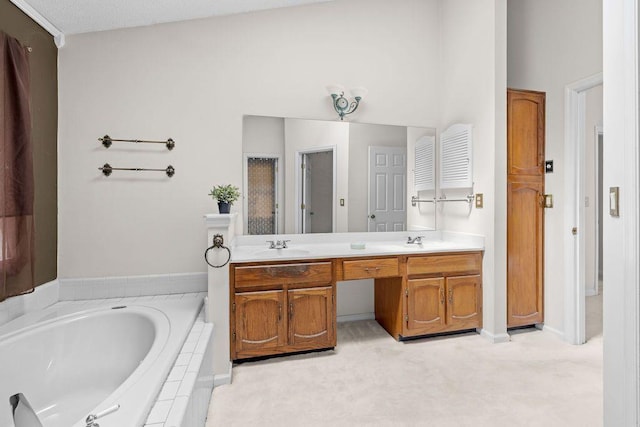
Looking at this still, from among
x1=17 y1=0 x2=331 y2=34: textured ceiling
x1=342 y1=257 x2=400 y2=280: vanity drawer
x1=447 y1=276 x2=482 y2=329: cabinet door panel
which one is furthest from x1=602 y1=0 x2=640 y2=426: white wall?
x1=17 y1=0 x2=331 y2=34: textured ceiling

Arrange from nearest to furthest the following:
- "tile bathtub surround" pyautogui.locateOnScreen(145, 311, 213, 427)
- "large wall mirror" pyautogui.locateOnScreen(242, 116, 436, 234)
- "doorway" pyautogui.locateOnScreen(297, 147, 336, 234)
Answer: "tile bathtub surround" pyautogui.locateOnScreen(145, 311, 213, 427) → "large wall mirror" pyautogui.locateOnScreen(242, 116, 436, 234) → "doorway" pyautogui.locateOnScreen(297, 147, 336, 234)

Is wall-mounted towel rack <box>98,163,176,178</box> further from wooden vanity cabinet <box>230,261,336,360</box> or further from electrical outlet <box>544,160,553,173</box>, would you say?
electrical outlet <box>544,160,553,173</box>

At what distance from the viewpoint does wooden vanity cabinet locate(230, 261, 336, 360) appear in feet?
7.27

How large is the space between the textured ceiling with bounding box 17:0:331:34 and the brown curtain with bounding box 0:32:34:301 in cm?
44

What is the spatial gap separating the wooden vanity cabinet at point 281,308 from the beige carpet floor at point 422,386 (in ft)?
0.46

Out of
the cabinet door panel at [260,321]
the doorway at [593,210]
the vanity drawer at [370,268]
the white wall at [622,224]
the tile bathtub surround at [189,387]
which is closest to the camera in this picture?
the white wall at [622,224]

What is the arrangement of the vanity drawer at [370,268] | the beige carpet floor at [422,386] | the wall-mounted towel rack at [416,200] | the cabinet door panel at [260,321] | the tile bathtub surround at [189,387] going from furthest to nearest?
1. the wall-mounted towel rack at [416,200]
2. the vanity drawer at [370,268]
3. the cabinet door panel at [260,321]
4. the beige carpet floor at [422,386]
5. the tile bathtub surround at [189,387]

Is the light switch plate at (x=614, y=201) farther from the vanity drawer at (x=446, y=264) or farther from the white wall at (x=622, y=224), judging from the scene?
the vanity drawer at (x=446, y=264)

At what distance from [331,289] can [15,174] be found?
6.68 ft

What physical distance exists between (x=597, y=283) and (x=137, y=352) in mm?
4878

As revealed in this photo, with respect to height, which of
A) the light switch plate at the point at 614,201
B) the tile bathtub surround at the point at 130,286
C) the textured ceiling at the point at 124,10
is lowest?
the tile bathtub surround at the point at 130,286

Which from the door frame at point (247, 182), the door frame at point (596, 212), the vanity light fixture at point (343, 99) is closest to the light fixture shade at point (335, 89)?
the vanity light fixture at point (343, 99)

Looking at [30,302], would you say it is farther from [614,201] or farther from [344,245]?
[614,201]

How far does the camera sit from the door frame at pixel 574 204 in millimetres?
2596
